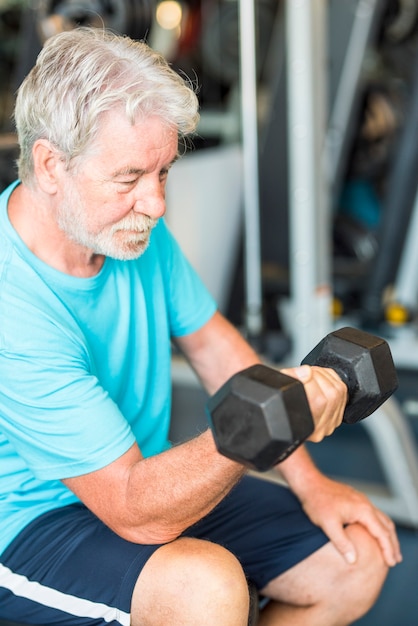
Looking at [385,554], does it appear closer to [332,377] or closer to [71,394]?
[332,377]

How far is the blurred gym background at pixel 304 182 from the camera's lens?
2.31 meters

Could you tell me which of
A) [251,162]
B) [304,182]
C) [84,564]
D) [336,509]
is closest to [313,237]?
[304,182]

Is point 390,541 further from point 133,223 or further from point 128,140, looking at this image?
point 128,140

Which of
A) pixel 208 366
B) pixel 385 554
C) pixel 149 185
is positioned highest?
pixel 149 185

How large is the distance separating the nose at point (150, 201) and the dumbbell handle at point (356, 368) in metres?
0.30

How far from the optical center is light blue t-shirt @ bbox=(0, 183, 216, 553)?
3.66ft

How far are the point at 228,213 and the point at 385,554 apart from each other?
211 centimetres

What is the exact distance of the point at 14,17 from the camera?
3.85m

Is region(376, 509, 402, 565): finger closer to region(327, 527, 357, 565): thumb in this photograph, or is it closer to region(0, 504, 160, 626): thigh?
region(327, 527, 357, 565): thumb

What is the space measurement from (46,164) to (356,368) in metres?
0.51

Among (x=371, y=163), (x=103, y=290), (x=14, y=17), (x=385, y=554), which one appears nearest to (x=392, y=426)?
(x=385, y=554)

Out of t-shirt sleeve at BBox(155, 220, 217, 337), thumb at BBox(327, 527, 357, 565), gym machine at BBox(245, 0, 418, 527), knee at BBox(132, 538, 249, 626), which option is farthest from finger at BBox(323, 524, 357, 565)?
gym machine at BBox(245, 0, 418, 527)

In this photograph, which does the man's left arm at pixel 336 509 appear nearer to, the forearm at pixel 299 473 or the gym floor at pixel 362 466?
the forearm at pixel 299 473

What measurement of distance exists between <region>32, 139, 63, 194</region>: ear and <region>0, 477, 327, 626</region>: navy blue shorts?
0.49 metres
